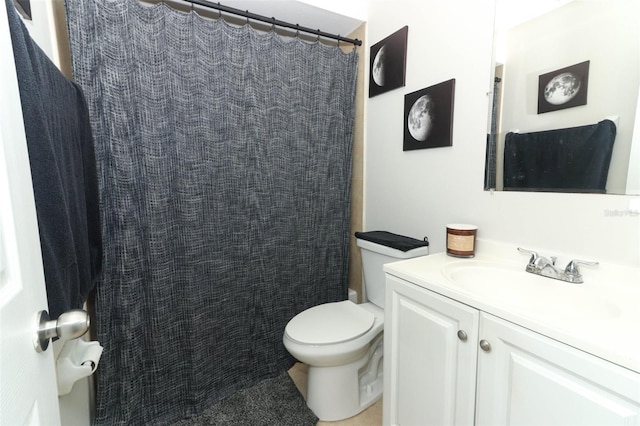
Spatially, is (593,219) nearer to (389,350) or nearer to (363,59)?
(389,350)

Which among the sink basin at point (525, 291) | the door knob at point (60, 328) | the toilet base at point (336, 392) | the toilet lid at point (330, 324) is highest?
the door knob at point (60, 328)

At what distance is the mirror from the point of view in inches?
34.9

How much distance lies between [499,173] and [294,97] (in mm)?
1140

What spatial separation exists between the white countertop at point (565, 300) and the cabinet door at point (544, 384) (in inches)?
1.1

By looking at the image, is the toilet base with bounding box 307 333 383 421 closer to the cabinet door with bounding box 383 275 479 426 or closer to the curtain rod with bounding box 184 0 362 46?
the cabinet door with bounding box 383 275 479 426

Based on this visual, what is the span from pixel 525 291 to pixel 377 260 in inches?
27.8

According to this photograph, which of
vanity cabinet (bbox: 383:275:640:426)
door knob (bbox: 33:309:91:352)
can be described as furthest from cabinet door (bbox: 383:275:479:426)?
door knob (bbox: 33:309:91:352)

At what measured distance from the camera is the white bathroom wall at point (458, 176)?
0.96 meters

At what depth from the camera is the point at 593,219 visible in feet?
3.12

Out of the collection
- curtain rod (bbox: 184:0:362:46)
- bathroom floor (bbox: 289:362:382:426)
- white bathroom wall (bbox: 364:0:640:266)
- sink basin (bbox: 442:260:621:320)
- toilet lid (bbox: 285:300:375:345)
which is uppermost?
curtain rod (bbox: 184:0:362:46)

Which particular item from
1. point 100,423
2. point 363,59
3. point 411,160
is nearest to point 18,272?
point 100,423

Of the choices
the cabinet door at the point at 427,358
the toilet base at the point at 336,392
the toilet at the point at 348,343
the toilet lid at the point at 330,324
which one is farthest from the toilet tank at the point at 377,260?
the cabinet door at the point at 427,358

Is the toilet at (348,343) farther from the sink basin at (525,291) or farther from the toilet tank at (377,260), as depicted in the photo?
the sink basin at (525,291)

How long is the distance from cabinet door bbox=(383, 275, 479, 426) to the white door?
0.97 metres
